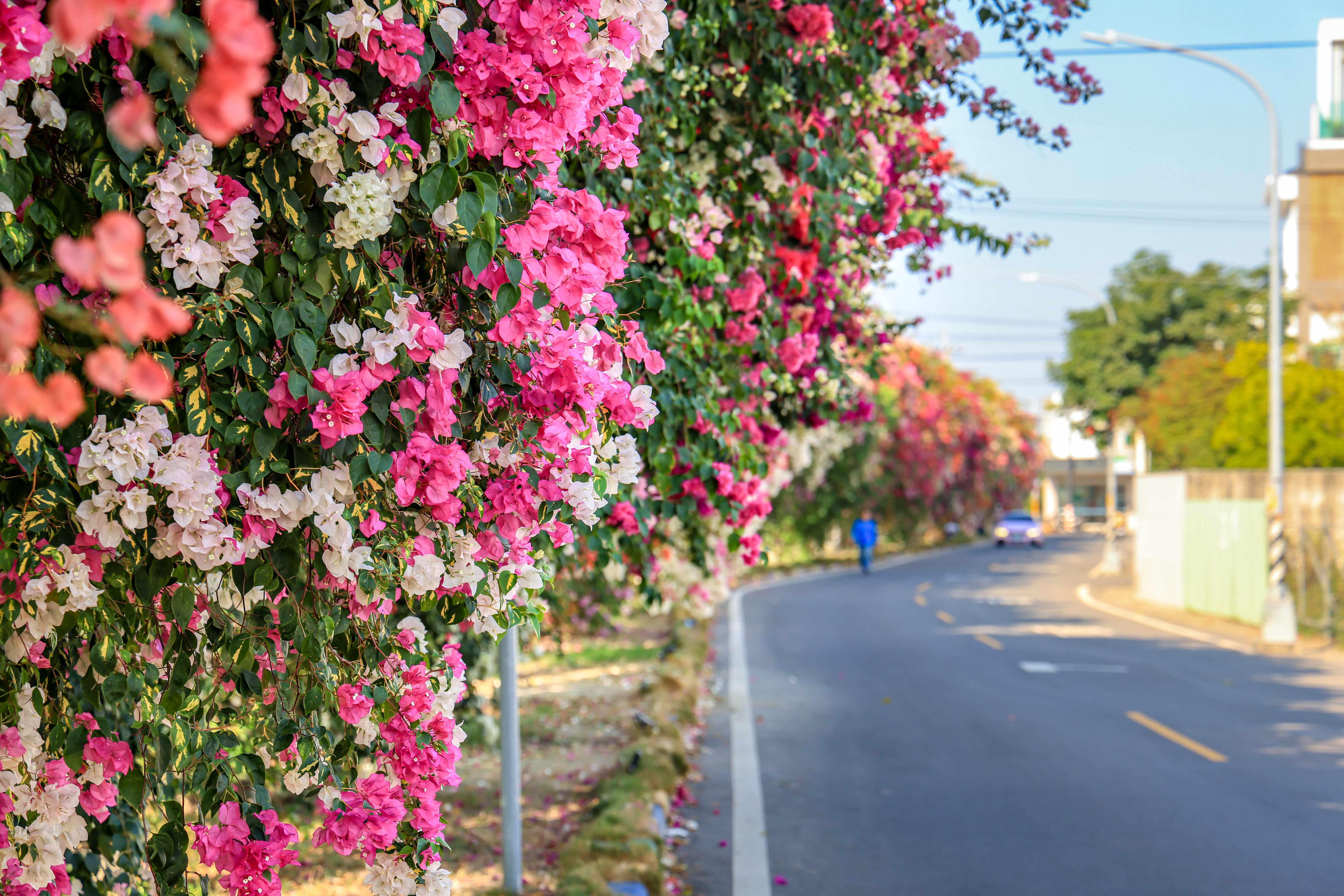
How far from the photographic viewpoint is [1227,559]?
21.0 m

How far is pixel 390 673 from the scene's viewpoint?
2.56 metres

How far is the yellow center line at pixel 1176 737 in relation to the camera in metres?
9.87

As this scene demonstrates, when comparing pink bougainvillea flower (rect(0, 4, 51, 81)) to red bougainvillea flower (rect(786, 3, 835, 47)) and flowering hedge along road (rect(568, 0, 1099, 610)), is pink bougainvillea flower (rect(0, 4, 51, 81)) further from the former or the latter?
red bougainvillea flower (rect(786, 3, 835, 47))

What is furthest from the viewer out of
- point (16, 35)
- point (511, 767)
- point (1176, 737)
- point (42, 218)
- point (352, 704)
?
point (1176, 737)

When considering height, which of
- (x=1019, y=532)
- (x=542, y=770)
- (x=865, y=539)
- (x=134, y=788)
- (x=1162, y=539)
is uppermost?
(x=134, y=788)

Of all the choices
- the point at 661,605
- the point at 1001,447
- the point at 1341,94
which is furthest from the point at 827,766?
the point at 1001,447

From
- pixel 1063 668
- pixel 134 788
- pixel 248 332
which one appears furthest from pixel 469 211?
pixel 1063 668

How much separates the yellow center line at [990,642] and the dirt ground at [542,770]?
5165mm

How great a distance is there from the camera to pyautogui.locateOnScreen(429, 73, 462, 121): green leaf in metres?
2.30

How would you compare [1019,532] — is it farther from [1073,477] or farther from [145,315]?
[145,315]

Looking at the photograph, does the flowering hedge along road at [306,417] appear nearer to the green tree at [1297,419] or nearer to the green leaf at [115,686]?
the green leaf at [115,686]

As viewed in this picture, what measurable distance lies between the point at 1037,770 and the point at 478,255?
826 centimetres

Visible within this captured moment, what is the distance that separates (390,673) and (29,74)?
4.33 ft

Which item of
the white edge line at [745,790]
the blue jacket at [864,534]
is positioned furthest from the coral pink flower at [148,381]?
the blue jacket at [864,534]
